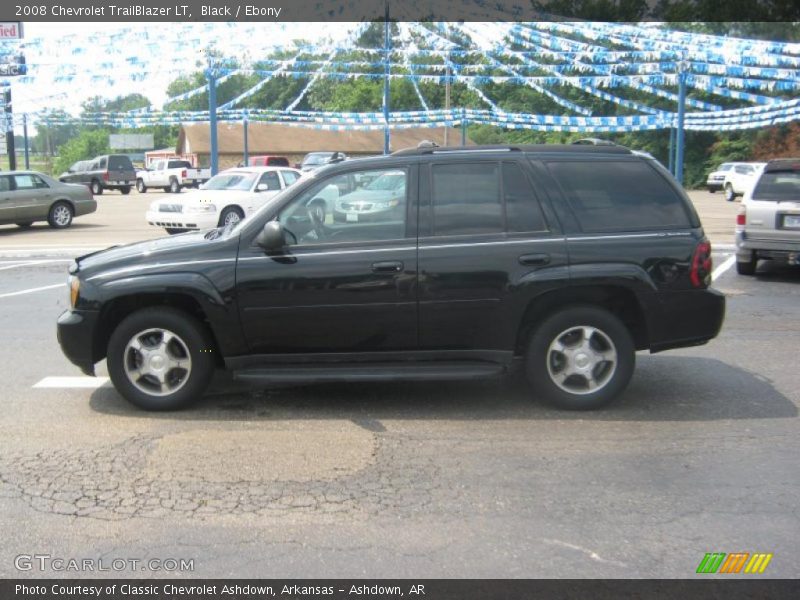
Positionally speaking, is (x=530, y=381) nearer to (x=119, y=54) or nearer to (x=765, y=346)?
(x=765, y=346)

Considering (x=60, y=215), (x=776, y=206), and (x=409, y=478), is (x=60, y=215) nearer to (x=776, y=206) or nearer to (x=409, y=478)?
(x=776, y=206)

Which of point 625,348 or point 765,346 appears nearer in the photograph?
point 625,348

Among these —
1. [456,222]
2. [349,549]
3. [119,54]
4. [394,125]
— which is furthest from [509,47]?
[349,549]

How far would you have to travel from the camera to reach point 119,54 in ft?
84.3

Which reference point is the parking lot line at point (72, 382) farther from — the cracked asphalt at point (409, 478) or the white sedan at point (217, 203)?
the white sedan at point (217, 203)

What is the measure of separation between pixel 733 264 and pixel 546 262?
30.7 feet

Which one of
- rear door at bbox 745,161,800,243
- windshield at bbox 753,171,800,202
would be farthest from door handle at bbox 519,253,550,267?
windshield at bbox 753,171,800,202

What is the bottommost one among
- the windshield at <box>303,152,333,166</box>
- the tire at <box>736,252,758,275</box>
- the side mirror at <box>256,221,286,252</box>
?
the tire at <box>736,252,758,275</box>

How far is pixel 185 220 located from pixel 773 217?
11556 mm

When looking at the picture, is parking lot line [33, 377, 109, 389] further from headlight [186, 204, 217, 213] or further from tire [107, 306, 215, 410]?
headlight [186, 204, 217, 213]

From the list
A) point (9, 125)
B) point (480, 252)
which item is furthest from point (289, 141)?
point (480, 252)

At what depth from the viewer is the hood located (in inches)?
220

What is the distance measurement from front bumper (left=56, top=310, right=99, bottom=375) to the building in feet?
188

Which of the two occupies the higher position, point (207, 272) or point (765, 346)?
point (207, 272)
